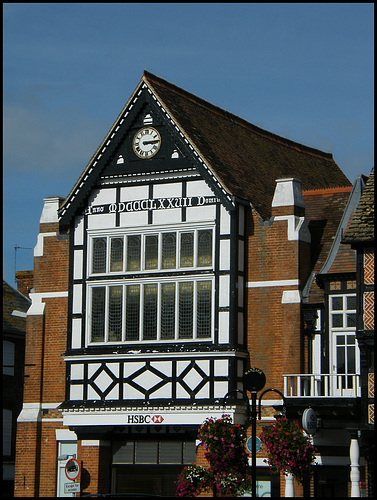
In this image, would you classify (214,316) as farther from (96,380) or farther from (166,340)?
(96,380)

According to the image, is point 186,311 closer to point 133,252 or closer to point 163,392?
point 163,392

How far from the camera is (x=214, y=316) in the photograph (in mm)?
31375

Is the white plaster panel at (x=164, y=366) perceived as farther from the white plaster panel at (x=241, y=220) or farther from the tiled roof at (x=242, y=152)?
the tiled roof at (x=242, y=152)

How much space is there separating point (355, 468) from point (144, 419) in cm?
723

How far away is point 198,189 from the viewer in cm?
3253

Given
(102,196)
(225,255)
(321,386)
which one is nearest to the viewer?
(321,386)

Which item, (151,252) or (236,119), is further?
(236,119)

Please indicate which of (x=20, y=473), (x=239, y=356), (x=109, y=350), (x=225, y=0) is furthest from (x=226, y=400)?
(x=225, y=0)

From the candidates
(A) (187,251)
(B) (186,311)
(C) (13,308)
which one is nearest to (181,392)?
(B) (186,311)

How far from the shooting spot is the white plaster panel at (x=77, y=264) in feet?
111

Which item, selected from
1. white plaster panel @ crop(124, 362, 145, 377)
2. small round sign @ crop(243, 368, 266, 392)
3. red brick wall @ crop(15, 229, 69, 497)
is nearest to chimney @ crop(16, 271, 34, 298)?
red brick wall @ crop(15, 229, 69, 497)

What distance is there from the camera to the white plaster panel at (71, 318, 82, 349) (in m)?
33.3

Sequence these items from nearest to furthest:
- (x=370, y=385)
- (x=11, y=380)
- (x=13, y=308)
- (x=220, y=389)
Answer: (x=370, y=385), (x=220, y=389), (x=11, y=380), (x=13, y=308)

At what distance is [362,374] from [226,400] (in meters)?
4.59
